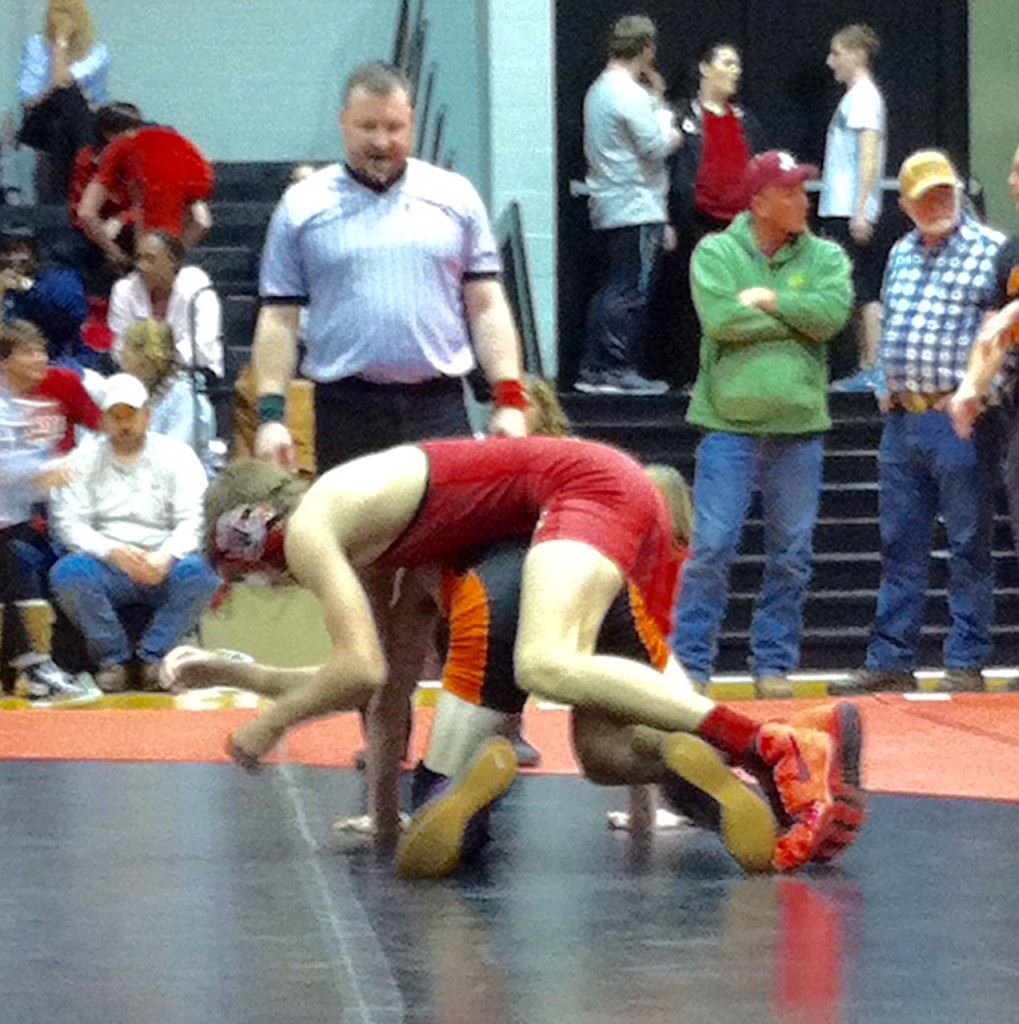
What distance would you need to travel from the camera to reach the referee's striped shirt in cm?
586

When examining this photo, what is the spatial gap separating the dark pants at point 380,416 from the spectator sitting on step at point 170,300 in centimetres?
479

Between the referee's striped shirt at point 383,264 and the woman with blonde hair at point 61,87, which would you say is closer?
the referee's striped shirt at point 383,264

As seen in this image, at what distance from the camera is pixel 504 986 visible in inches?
150

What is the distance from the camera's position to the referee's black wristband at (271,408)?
19.0ft

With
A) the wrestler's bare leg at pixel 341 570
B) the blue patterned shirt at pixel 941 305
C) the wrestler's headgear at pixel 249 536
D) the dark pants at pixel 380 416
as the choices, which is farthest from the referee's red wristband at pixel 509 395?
the blue patterned shirt at pixel 941 305

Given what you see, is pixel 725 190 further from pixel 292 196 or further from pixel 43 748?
pixel 292 196

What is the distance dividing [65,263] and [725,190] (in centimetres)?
292

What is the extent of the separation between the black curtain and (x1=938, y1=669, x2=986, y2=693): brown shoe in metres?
4.37

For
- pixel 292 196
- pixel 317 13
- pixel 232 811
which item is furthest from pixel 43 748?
pixel 317 13

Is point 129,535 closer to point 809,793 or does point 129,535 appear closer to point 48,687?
point 48,687

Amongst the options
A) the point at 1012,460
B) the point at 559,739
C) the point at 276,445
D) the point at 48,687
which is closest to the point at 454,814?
the point at 276,445

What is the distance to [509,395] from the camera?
579 centimetres

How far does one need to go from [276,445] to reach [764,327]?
326 cm

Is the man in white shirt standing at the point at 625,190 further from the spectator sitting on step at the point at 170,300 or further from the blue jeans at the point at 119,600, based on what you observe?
the blue jeans at the point at 119,600
